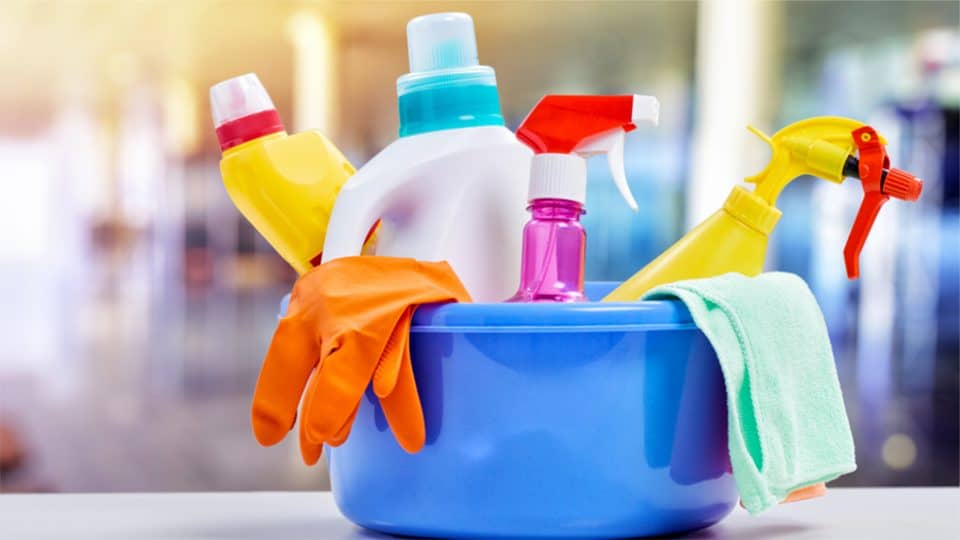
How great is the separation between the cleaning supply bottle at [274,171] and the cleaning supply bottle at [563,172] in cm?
10

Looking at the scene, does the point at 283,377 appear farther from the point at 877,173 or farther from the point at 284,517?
the point at 877,173

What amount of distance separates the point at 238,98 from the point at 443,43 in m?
0.10

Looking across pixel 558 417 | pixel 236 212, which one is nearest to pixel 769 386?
pixel 558 417

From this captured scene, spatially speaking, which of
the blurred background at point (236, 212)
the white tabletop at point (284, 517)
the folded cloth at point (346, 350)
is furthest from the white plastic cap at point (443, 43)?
the blurred background at point (236, 212)

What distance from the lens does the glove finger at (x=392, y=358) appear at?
1.39 ft

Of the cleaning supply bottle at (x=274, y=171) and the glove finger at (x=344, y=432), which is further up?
the cleaning supply bottle at (x=274, y=171)

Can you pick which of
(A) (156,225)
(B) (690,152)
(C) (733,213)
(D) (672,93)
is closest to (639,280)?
(C) (733,213)

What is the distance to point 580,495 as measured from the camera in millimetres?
432

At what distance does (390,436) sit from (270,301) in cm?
190

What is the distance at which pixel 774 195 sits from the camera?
0.50 metres

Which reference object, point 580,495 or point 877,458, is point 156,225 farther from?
point 580,495

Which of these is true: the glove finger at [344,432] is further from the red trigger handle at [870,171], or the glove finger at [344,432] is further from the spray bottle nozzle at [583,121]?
the red trigger handle at [870,171]

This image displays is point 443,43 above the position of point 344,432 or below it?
above

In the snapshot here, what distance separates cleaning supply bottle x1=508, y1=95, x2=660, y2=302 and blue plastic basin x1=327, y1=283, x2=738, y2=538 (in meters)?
0.05
